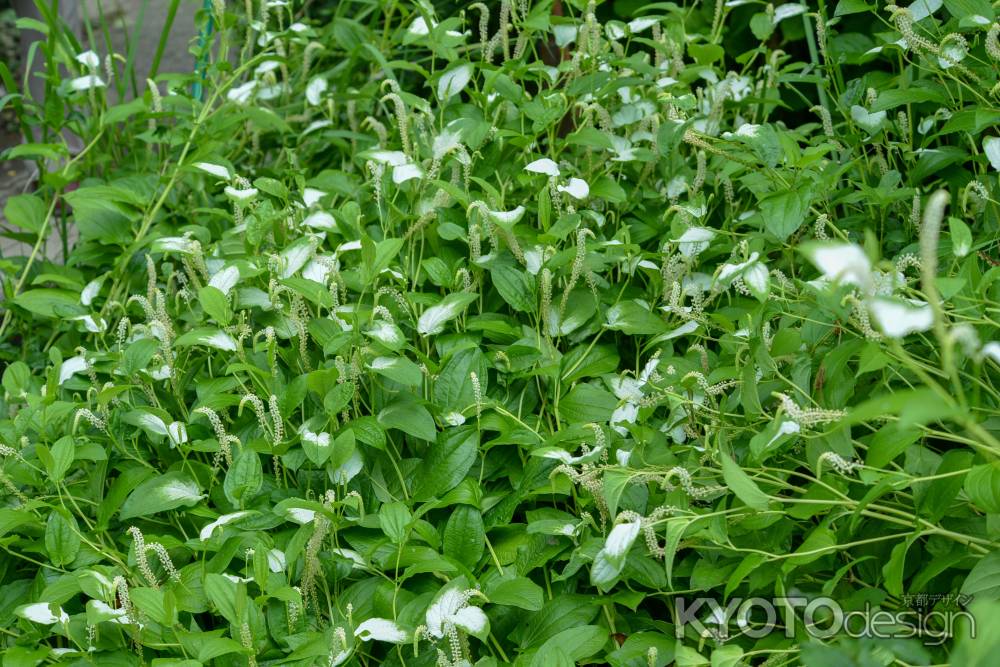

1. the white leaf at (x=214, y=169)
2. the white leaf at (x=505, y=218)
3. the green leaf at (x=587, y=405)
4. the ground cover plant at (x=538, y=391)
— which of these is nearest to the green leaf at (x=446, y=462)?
the ground cover plant at (x=538, y=391)

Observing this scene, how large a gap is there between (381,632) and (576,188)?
0.70 m

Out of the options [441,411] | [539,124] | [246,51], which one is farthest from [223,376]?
[246,51]

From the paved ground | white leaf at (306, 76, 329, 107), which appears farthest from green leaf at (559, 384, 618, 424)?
the paved ground

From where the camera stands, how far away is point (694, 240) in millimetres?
1342

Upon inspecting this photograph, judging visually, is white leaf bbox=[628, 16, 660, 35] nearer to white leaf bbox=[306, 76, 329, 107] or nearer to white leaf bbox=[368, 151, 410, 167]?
white leaf bbox=[368, 151, 410, 167]

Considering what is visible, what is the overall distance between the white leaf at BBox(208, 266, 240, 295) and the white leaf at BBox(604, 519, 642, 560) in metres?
0.67

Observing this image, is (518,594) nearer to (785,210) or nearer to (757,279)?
(757,279)

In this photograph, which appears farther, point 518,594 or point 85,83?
point 85,83

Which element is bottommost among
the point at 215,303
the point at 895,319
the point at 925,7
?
the point at 215,303

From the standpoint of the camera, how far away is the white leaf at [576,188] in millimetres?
1468

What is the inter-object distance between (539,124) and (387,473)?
23.5 inches

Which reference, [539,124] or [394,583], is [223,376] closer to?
[394,583]

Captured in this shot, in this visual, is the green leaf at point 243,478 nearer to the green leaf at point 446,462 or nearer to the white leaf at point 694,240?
the green leaf at point 446,462

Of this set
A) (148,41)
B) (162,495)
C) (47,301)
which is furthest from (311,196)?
(148,41)
